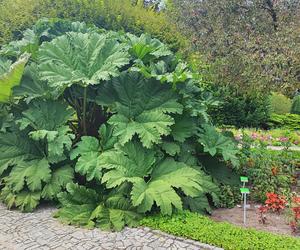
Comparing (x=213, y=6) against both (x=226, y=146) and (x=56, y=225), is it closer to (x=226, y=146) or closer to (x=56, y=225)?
(x=226, y=146)

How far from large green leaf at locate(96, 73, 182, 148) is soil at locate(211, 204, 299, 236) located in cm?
118

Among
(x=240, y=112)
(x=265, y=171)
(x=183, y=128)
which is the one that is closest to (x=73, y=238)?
(x=183, y=128)

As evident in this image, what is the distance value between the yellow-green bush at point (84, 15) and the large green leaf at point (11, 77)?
3.76 m

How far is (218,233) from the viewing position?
12.3 feet

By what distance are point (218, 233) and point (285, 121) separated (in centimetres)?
1091

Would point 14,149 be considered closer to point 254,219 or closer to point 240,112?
point 254,219

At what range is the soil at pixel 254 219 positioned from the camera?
4.35 m

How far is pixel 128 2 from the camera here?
8914 mm

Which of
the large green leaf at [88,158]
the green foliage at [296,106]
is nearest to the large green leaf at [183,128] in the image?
the large green leaf at [88,158]

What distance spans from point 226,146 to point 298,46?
1.69 meters

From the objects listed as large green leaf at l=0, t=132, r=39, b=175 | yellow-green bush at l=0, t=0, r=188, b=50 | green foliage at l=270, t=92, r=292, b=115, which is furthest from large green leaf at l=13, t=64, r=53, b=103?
green foliage at l=270, t=92, r=292, b=115

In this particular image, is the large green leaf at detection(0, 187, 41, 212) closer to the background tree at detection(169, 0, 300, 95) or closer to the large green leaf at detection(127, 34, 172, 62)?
the large green leaf at detection(127, 34, 172, 62)

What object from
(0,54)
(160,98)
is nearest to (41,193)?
(160,98)

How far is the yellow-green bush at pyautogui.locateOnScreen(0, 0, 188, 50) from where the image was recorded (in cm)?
844
